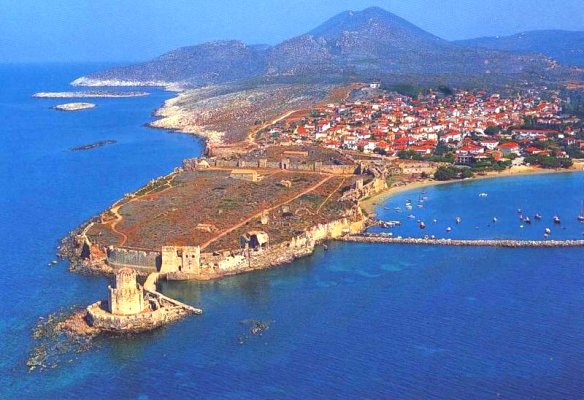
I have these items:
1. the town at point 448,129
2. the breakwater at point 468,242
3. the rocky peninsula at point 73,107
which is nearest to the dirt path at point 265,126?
the town at point 448,129

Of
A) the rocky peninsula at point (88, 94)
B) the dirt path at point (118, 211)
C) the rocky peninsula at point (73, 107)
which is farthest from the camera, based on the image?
the rocky peninsula at point (88, 94)

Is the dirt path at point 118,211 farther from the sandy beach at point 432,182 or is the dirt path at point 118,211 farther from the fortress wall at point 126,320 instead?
the sandy beach at point 432,182

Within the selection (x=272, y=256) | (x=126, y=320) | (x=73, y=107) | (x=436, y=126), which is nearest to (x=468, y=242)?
(x=272, y=256)

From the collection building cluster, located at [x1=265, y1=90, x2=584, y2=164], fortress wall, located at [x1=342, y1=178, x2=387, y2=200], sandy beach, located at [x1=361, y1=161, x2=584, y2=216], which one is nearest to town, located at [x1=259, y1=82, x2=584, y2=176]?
building cluster, located at [x1=265, y1=90, x2=584, y2=164]

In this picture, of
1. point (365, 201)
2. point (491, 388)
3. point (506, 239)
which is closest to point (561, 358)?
point (491, 388)

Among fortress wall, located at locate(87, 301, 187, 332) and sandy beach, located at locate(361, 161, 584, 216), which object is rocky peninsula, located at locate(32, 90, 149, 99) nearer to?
sandy beach, located at locate(361, 161, 584, 216)

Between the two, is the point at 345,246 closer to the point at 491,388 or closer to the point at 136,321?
the point at 136,321

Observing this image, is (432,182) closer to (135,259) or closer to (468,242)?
(468,242)
